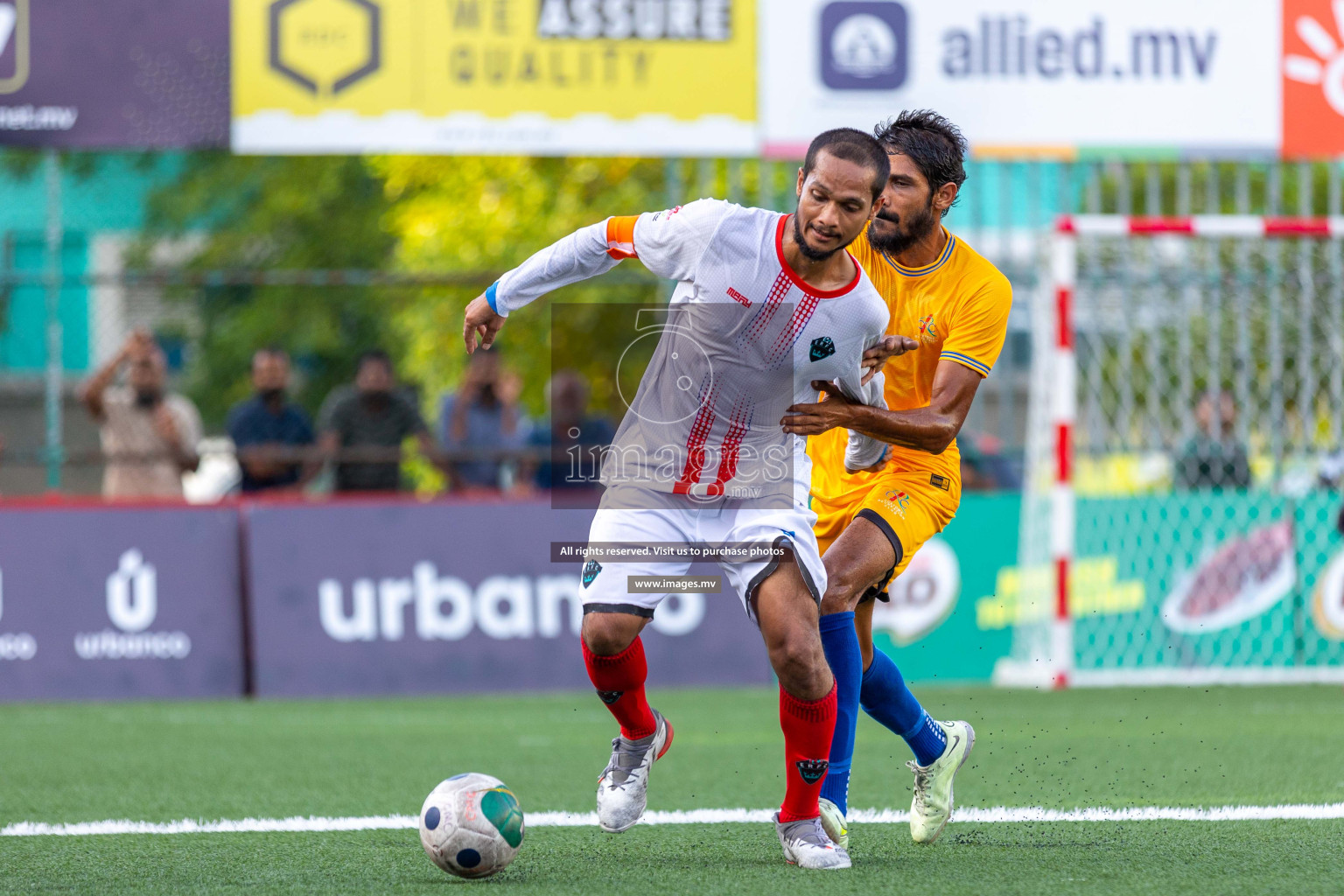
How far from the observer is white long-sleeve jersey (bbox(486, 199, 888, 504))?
4488 millimetres

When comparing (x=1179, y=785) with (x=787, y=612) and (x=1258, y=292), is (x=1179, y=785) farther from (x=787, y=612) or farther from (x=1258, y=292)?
(x=1258, y=292)

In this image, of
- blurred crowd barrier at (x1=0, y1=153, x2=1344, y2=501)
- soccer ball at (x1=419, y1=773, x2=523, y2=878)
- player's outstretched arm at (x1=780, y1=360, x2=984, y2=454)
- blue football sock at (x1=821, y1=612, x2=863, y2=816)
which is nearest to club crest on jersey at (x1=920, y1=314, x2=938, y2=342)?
player's outstretched arm at (x1=780, y1=360, x2=984, y2=454)

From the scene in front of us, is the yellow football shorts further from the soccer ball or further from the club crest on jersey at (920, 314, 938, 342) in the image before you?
the soccer ball

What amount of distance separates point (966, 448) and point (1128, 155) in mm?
2128

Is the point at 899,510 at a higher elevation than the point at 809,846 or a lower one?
higher

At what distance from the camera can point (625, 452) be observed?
4.72 meters

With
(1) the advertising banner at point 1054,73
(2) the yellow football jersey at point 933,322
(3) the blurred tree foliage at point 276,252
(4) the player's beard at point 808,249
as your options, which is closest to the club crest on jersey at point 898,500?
(2) the yellow football jersey at point 933,322

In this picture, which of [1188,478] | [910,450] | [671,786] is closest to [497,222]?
[1188,478]

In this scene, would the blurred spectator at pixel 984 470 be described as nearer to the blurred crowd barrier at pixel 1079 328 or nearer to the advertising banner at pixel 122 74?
the blurred crowd barrier at pixel 1079 328

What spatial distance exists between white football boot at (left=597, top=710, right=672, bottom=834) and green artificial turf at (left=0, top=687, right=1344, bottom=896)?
0.08m

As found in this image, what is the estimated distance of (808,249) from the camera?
14.4 ft

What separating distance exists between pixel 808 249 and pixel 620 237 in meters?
A: 0.56

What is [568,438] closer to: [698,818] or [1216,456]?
[1216,456]

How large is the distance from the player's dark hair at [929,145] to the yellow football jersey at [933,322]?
286 mm
